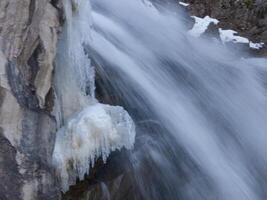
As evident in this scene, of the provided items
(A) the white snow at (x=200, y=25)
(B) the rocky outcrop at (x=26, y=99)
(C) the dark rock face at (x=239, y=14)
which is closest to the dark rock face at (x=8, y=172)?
(B) the rocky outcrop at (x=26, y=99)

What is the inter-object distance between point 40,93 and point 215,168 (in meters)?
3.29

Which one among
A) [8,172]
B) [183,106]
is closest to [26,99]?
[8,172]

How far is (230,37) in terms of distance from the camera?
38.3 ft

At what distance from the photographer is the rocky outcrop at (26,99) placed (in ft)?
13.7

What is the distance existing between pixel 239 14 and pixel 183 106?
220 inches

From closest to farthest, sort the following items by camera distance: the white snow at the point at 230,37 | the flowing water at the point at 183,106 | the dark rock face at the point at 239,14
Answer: the flowing water at the point at 183,106, the white snow at the point at 230,37, the dark rock face at the point at 239,14

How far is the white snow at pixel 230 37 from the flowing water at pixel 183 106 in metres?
0.84

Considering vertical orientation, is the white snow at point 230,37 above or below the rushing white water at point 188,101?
below

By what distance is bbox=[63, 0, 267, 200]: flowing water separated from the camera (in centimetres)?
637

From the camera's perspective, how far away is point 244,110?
9.07 m

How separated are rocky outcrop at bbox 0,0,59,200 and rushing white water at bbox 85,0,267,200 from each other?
1537mm

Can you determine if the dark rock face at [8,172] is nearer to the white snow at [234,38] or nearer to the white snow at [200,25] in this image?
the white snow at [200,25]

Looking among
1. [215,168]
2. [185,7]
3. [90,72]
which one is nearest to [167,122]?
[215,168]

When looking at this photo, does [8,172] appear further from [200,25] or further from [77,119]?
[200,25]
